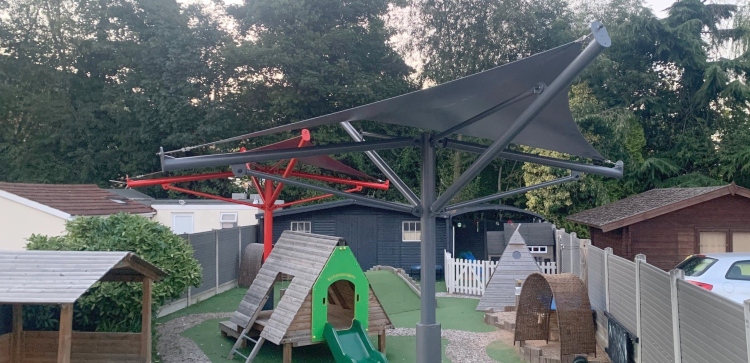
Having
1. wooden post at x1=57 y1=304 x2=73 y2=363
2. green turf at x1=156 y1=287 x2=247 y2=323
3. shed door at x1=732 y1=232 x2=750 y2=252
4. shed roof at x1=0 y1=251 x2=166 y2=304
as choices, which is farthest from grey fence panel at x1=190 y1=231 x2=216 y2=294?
shed door at x1=732 y1=232 x2=750 y2=252

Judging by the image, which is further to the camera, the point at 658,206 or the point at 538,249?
the point at 538,249

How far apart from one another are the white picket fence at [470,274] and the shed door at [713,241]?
12.7 feet

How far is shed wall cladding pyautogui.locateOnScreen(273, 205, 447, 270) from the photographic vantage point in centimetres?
2133

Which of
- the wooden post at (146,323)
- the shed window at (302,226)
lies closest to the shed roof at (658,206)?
the shed window at (302,226)

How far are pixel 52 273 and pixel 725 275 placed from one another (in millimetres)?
11039

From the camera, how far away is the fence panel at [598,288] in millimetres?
9961

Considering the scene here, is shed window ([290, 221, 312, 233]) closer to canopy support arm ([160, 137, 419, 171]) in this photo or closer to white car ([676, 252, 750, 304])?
white car ([676, 252, 750, 304])

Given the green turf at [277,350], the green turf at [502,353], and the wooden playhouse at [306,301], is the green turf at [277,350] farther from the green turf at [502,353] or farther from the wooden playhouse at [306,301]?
the green turf at [502,353]

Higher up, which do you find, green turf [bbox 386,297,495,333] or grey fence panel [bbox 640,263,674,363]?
grey fence panel [bbox 640,263,674,363]

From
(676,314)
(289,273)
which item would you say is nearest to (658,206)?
(289,273)

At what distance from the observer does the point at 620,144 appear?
25797mm

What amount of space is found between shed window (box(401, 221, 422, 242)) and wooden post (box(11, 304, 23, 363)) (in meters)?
14.8

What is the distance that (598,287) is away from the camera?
34.6 ft

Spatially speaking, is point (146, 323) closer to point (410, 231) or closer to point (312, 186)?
point (312, 186)
